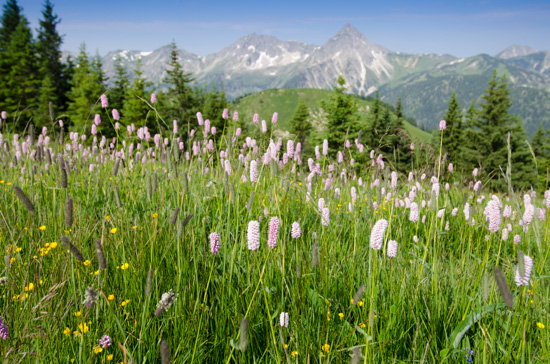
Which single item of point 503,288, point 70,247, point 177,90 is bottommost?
point 503,288

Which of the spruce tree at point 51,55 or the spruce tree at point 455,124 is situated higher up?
the spruce tree at point 51,55

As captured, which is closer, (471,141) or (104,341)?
(104,341)

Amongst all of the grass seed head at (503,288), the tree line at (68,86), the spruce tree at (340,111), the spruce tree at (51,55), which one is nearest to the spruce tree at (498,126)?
the spruce tree at (340,111)

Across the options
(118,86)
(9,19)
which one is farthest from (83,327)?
(9,19)

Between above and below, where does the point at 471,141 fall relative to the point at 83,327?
below

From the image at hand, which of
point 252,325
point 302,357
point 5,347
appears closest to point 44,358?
point 5,347

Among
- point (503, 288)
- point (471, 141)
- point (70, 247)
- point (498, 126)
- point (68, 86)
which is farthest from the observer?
point (68, 86)

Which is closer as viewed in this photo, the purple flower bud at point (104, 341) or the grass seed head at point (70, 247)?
the grass seed head at point (70, 247)

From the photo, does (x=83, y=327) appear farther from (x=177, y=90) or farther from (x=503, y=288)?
(x=177, y=90)

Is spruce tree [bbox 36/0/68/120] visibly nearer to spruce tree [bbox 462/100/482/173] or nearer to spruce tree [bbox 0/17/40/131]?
spruce tree [bbox 0/17/40/131]

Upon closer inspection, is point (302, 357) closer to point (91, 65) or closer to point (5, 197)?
point (5, 197)

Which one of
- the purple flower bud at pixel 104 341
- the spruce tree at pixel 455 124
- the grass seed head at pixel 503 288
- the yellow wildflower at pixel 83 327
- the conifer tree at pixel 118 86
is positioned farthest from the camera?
the spruce tree at pixel 455 124

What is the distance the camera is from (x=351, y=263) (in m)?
2.18

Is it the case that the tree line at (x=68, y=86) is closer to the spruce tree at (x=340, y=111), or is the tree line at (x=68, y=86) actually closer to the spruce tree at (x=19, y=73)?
the spruce tree at (x=19, y=73)
